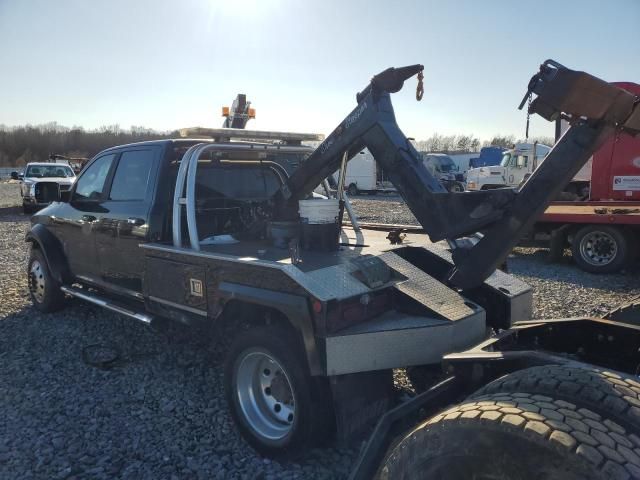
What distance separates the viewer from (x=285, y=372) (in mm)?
3033

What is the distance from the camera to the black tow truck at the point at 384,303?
6.01ft

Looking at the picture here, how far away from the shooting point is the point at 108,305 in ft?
16.0

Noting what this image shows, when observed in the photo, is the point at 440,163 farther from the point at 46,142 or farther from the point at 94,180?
the point at 46,142

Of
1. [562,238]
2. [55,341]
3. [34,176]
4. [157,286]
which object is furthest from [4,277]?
[34,176]

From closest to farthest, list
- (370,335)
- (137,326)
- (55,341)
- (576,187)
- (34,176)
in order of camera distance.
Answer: (370,335)
(55,341)
(137,326)
(576,187)
(34,176)

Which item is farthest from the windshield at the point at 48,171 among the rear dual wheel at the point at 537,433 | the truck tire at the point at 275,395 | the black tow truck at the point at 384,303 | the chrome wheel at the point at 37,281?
the rear dual wheel at the point at 537,433

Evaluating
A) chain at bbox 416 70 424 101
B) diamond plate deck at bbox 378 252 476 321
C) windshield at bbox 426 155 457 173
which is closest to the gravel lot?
diamond plate deck at bbox 378 252 476 321

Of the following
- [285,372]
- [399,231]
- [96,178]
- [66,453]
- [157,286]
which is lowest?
[66,453]

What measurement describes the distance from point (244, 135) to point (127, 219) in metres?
1.34

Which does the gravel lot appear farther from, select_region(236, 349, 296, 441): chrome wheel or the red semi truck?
the red semi truck

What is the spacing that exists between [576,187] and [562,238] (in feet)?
21.7

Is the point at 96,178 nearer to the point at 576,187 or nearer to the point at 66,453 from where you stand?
the point at 66,453

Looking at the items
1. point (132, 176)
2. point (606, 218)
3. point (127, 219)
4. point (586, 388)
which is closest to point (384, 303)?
point (586, 388)

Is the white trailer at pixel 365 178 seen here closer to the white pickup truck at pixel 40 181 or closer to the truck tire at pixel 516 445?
the white pickup truck at pixel 40 181
